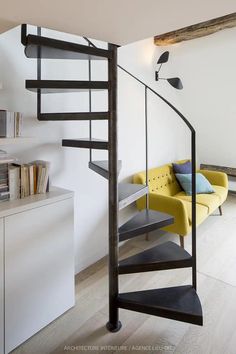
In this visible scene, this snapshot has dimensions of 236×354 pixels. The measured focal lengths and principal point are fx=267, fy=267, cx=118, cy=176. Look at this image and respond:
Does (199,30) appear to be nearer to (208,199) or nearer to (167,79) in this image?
(167,79)

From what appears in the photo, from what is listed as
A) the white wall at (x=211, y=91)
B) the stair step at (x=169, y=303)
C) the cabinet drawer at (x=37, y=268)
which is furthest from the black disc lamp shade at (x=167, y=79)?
the stair step at (x=169, y=303)

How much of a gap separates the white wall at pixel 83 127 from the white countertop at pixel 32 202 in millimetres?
393

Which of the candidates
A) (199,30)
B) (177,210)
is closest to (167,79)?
(199,30)

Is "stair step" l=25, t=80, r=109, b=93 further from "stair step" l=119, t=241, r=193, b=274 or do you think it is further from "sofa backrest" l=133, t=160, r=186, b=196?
"sofa backrest" l=133, t=160, r=186, b=196

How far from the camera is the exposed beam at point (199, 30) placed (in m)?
2.99

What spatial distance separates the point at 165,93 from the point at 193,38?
934 millimetres

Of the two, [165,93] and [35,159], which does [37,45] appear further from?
[165,93]

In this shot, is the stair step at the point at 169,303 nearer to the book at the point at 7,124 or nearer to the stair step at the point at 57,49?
the book at the point at 7,124

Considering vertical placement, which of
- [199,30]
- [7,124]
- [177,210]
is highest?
[199,30]

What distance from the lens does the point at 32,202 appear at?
1834 millimetres

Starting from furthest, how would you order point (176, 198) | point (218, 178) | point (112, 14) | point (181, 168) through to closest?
point (218, 178) → point (181, 168) → point (176, 198) → point (112, 14)

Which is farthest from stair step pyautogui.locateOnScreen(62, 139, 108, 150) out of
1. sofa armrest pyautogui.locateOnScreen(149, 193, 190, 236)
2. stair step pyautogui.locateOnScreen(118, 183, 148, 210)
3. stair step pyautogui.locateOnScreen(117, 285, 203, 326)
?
sofa armrest pyautogui.locateOnScreen(149, 193, 190, 236)

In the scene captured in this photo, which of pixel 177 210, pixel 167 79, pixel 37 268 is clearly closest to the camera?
pixel 37 268

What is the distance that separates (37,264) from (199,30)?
3.17m
